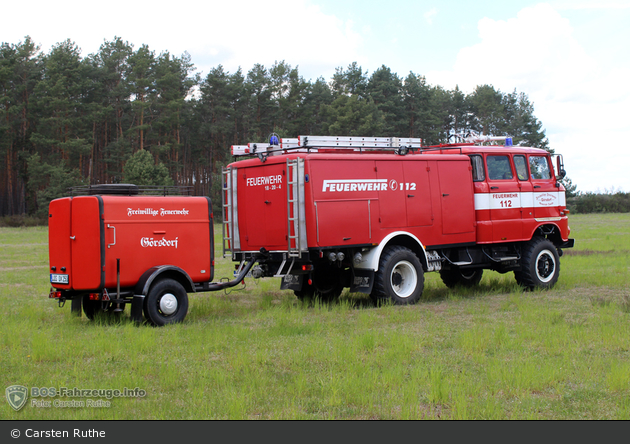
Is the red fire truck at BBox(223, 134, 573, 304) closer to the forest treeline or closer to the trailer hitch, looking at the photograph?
the trailer hitch

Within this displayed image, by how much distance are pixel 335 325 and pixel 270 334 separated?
1.20 meters

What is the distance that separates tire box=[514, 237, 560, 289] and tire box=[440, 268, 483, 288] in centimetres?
125

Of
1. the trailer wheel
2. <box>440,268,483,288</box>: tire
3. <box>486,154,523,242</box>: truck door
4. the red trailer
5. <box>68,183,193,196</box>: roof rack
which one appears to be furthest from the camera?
<box>440,268,483,288</box>: tire

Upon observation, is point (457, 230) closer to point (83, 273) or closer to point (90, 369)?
point (83, 273)

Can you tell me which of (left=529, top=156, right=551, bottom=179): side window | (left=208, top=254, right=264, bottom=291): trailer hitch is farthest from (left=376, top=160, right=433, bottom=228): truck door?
(left=529, top=156, right=551, bottom=179): side window

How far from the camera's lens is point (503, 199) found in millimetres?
13695

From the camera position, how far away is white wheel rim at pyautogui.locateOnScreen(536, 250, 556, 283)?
1420cm

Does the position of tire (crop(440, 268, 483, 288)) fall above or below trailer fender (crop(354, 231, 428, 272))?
below

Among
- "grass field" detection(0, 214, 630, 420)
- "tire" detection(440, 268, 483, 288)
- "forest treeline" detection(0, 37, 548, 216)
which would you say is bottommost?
"grass field" detection(0, 214, 630, 420)

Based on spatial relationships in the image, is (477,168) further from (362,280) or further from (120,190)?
(120,190)

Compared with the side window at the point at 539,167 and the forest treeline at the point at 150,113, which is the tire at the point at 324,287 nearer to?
the side window at the point at 539,167

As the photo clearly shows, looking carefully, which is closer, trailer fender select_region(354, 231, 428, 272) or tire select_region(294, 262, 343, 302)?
trailer fender select_region(354, 231, 428, 272)
